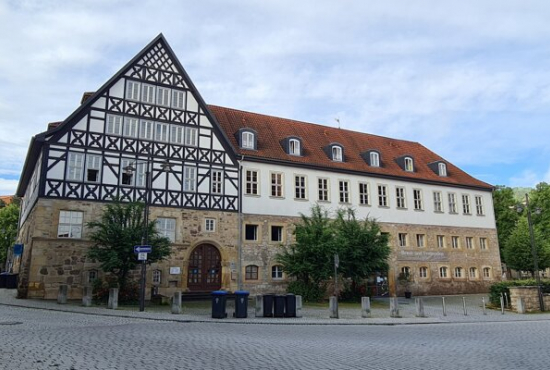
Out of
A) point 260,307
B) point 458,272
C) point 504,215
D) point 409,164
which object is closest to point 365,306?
point 260,307

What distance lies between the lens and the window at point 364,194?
33594 mm

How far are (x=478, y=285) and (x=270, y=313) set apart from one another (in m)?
24.4

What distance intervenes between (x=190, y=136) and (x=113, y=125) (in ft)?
15.0

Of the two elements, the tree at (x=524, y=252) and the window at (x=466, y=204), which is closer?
the tree at (x=524, y=252)

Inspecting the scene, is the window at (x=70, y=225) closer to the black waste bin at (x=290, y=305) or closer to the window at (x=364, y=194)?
the black waste bin at (x=290, y=305)

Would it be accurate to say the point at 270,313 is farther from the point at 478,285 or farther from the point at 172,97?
the point at 478,285

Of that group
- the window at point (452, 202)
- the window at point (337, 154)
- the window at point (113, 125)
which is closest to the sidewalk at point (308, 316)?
the window at point (113, 125)

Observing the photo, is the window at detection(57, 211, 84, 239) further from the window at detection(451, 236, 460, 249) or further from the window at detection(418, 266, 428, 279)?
the window at detection(451, 236, 460, 249)

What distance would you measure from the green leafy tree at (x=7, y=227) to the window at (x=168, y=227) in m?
34.4

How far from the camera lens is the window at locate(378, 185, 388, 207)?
34.3m

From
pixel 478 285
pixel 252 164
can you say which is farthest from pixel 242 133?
pixel 478 285

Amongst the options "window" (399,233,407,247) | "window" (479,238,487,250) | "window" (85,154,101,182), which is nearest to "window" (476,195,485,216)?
"window" (479,238,487,250)

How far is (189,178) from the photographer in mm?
27578

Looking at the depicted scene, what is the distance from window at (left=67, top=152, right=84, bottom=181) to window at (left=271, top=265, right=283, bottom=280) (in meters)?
12.8
